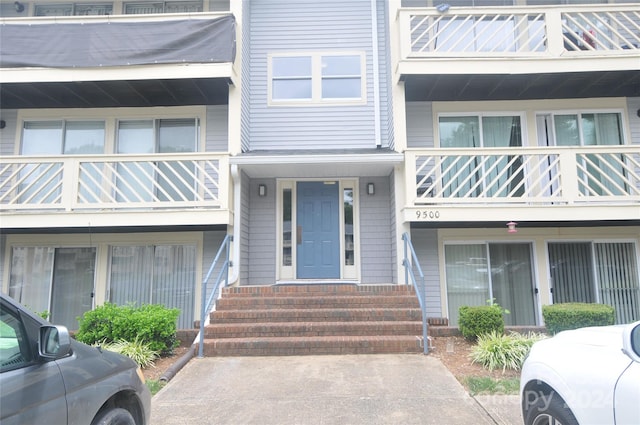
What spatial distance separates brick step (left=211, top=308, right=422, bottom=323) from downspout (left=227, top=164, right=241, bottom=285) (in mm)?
1094

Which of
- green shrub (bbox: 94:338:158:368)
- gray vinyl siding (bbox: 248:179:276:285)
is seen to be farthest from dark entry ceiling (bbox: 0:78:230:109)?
green shrub (bbox: 94:338:158:368)

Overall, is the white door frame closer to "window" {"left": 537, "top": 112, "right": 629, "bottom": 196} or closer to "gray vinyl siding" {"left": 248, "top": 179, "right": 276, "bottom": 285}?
"gray vinyl siding" {"left": 248, "top": 179, "right": 276, "bottom": 285}

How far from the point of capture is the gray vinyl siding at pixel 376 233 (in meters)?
8.65

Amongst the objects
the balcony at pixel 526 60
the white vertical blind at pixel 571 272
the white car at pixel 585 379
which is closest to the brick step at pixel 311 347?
the white car at pixel 585 379

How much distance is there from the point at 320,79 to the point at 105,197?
18.1 feet

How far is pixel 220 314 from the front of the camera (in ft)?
22.0

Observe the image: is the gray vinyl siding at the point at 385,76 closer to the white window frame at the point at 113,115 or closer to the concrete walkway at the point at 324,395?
the white window frame at the point at 113,115

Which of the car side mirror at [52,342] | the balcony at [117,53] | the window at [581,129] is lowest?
the car side mirror at [52,342]

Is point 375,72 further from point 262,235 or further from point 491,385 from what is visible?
point 491,385

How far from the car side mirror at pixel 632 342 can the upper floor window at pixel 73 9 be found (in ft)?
37.9

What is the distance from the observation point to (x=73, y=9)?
31.2 ft

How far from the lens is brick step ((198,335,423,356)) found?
6059mm

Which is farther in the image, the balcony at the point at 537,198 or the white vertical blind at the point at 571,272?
the white vertical blind at the point at 571,272

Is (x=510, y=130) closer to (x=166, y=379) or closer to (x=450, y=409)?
(x=450, y=409)
